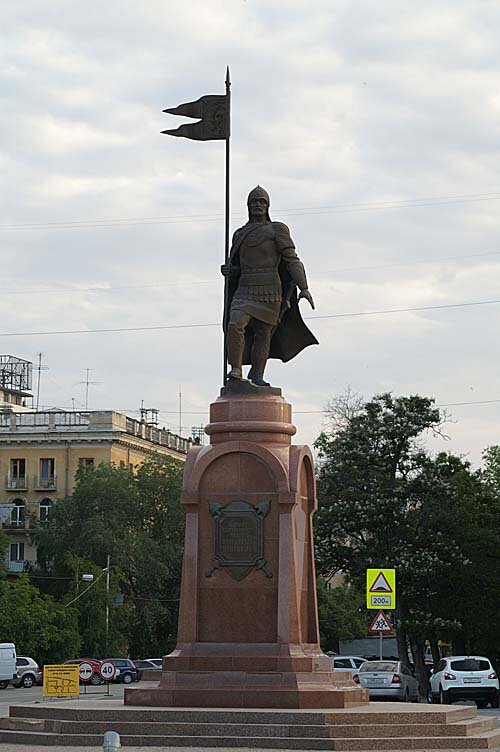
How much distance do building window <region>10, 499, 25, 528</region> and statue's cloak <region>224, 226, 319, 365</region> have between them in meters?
67.4

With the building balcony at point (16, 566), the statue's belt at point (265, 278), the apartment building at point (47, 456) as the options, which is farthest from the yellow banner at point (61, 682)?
the apartment building at point (47, 456)

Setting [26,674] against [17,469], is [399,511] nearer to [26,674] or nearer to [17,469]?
[26,674]

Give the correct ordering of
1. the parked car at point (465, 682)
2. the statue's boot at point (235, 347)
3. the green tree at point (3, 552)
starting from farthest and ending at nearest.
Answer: the green tree at point (3, 552) < the parked car at point (465, 682) < the statue's boot at point (235, 347)

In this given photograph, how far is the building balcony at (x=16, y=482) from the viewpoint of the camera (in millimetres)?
89875

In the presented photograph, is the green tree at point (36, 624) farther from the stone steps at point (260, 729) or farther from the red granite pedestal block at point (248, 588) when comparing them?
the stone steps at point (260, 729)

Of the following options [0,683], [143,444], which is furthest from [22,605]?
[143,444]

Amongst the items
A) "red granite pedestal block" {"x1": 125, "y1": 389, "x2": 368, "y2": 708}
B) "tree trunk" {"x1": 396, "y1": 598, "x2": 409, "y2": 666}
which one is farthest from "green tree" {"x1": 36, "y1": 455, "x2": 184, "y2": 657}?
"red granite pedestal block" {"x1": 125, "y1": 389, "x2": 368, "y2": 708}

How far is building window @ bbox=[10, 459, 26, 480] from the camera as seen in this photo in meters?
90.4

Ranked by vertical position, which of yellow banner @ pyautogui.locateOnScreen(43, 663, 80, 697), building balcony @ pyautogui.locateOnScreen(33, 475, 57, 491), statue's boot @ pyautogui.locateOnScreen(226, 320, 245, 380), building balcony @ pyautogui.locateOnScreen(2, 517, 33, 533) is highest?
building balcony @ pyautogui.locateOnScreen(33, 475, 57, 491)

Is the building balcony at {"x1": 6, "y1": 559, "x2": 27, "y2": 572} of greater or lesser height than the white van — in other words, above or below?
above

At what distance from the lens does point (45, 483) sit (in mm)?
89750

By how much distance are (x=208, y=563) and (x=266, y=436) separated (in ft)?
6.66

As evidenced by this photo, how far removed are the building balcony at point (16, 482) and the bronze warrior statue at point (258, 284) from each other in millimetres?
68073

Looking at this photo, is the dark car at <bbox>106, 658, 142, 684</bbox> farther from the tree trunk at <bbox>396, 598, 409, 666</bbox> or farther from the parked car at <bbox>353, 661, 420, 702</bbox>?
the parked car at <bbox>353, 661, 420, 702</bbox>
